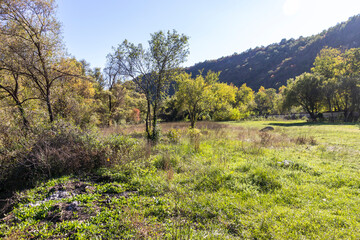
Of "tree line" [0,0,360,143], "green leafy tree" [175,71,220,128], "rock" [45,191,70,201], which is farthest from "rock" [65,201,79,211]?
"green leafy tree" [175,71,220,128]

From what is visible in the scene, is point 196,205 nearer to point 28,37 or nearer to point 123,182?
point 123,182

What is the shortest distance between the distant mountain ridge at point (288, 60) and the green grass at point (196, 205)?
95.1 m

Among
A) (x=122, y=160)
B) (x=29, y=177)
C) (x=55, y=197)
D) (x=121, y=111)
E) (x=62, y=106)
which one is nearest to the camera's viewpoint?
(x=55, y=197)

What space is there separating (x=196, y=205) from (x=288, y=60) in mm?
117858

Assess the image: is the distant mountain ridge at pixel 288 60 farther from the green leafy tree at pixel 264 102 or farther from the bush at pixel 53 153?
the bush at pixel 53 153

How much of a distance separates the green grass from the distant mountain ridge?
312 ft

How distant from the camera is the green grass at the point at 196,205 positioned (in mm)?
2986

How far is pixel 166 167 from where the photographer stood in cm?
620

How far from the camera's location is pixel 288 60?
95.6 m

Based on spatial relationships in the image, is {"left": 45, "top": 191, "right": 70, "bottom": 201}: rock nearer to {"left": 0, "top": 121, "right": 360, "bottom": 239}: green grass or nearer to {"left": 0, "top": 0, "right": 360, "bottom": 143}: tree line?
{"left": 0, "top": 121, "right": 360, "bottom": 239}: green grass

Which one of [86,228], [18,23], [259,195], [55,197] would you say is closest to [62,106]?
[18,23]

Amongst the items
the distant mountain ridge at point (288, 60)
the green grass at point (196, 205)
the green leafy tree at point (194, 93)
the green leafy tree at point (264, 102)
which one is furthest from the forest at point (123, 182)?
the distant mountain ridge at point (288, 60)

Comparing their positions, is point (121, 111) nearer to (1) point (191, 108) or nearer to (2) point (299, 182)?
(1) point (191, 108)

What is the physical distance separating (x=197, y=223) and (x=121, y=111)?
25.3 m
